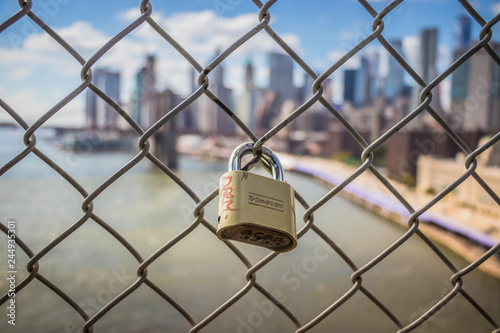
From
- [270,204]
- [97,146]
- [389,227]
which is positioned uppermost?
[97,146]

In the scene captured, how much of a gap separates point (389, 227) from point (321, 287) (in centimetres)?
606

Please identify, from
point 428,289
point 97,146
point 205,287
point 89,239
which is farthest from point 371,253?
point 97,146

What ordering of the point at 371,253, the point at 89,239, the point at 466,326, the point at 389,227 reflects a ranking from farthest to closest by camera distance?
the point at 389,227, the point at 89,239, the point at 371,253, the point at 466,326

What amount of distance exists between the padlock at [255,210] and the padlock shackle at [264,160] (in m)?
0.05

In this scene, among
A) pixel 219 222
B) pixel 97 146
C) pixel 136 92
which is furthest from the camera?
pixel 97 146

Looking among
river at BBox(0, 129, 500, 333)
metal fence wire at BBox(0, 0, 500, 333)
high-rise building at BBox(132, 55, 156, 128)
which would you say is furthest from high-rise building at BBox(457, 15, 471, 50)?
metal fence wire at BBox(0, 0, 500, 333)

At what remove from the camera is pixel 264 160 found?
0.54 meters

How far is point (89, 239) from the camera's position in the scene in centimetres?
1388

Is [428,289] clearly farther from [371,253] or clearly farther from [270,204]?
[270,204]

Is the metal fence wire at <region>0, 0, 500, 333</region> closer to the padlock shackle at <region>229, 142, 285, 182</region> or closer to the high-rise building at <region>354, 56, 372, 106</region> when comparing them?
the padlock shackle at <region>229, 142, 285, 182</region>

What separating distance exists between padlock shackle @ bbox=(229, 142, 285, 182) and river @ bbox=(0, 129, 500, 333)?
585 centimetres

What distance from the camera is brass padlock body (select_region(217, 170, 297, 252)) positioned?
46 cm

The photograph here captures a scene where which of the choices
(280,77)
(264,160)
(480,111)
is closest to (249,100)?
(280,77)

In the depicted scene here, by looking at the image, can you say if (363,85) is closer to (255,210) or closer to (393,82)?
(393,82)
